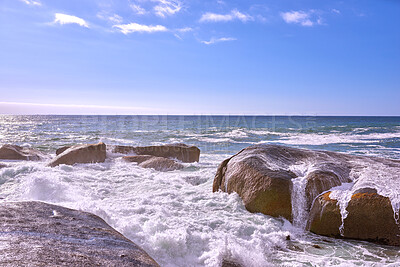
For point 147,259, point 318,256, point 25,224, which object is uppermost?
point 25,224

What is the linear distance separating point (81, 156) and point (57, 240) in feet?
22.9

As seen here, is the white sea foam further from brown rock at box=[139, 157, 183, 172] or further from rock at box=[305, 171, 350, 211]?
rock at box=[305, 171, 350, 211]

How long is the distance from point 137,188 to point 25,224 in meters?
3.45

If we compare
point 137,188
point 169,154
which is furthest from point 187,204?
point 169,154

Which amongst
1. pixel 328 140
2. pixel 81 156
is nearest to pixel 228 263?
pixel 81 156

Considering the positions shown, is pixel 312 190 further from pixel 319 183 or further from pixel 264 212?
pixel 264 212

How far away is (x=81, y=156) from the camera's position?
29.0 ft

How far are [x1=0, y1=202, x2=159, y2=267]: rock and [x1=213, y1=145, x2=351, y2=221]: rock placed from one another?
2572mm

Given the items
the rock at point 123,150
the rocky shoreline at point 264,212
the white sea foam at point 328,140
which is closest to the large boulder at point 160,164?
the rock at point 123,150

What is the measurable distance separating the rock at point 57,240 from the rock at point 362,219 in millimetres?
2811

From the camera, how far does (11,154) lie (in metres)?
10.2

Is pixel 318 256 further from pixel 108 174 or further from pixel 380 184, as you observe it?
pixel 108 174

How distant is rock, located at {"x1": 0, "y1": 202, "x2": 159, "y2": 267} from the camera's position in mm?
1978

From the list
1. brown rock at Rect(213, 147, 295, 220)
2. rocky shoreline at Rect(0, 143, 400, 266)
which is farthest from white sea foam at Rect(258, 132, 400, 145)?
brown rock at Rect(213, 147, 295, 220)
